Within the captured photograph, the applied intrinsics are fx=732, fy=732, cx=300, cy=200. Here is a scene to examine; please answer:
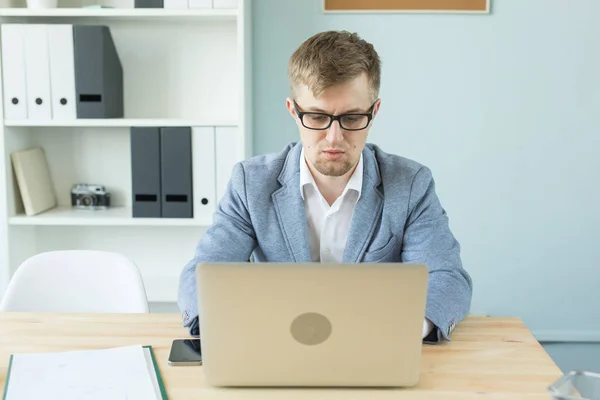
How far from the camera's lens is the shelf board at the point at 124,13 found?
8.48 feet

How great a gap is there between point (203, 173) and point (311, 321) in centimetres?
161

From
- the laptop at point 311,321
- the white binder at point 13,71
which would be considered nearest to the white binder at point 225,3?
the white binder at point 13,71

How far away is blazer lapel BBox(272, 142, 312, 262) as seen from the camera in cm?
176

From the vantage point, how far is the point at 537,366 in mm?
1324

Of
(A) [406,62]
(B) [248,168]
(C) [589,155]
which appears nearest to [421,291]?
(B) [248,168]

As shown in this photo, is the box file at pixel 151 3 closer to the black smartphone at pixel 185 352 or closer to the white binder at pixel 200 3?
the white binder at pixel 200 3

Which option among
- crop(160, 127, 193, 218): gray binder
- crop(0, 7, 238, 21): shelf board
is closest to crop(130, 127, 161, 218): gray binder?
crop(160, 127, 193, 218): gray binder

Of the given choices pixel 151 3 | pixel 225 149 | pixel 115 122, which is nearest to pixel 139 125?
pixel 115 122

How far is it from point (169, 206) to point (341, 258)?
1075mm

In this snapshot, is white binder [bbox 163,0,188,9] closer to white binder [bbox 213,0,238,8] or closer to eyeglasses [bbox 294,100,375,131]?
white binder [bbox 213,0,238,8]

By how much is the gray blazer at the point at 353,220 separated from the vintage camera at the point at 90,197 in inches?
46.9

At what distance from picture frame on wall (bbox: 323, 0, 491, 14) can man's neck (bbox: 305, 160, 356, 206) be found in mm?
1231

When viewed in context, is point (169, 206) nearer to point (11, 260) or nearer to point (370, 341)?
point (11, 260)

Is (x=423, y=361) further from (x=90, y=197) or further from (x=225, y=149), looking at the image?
(x=90, y=197)
